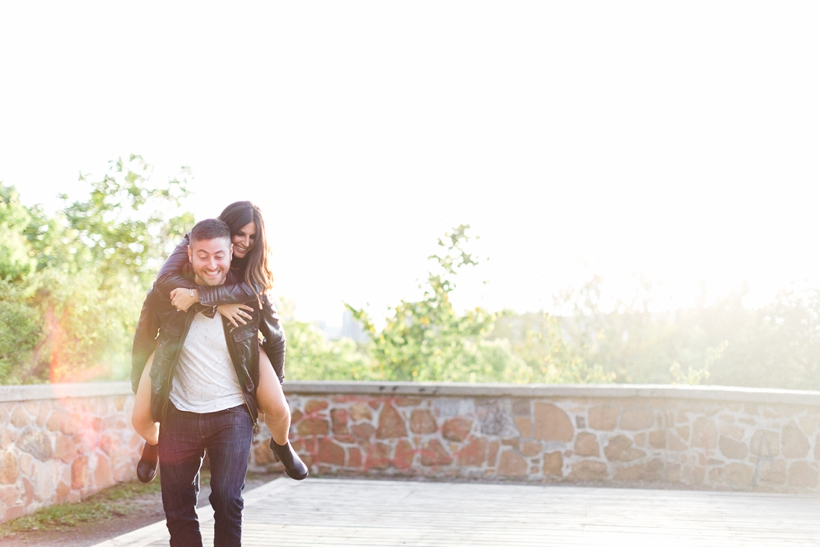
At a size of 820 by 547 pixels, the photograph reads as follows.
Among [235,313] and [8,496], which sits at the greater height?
[235,313]

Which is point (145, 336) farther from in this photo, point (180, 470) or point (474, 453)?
point (474, 453)

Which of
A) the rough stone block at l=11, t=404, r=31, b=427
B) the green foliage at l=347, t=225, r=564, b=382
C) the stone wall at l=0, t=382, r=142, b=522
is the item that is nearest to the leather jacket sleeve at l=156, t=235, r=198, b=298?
the stone wall at l=0, t=382, r=142, b=522

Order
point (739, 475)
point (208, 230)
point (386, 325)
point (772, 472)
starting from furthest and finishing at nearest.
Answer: point (386, 325)
point (739, 475)
point (772, 472)
point (208, 230)

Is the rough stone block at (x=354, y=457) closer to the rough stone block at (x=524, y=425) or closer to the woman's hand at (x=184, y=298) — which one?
the rough stone block at (x=524, y=425)

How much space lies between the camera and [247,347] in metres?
3.10

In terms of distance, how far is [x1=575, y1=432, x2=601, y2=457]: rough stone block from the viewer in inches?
281

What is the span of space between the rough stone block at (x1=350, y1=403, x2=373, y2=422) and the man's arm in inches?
167

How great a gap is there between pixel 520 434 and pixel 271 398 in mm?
4391

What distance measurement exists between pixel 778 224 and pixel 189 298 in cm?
1473

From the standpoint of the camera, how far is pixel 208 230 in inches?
117

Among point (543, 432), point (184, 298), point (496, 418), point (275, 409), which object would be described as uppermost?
point (184, 298)

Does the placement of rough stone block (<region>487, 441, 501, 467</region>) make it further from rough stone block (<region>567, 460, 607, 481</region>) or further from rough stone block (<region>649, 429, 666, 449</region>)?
rough stone block (<region>649, 429, 666, 449</region>)

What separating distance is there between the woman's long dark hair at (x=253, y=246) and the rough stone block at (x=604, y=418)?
463 cm

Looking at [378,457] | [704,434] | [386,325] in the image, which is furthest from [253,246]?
[386,325]
